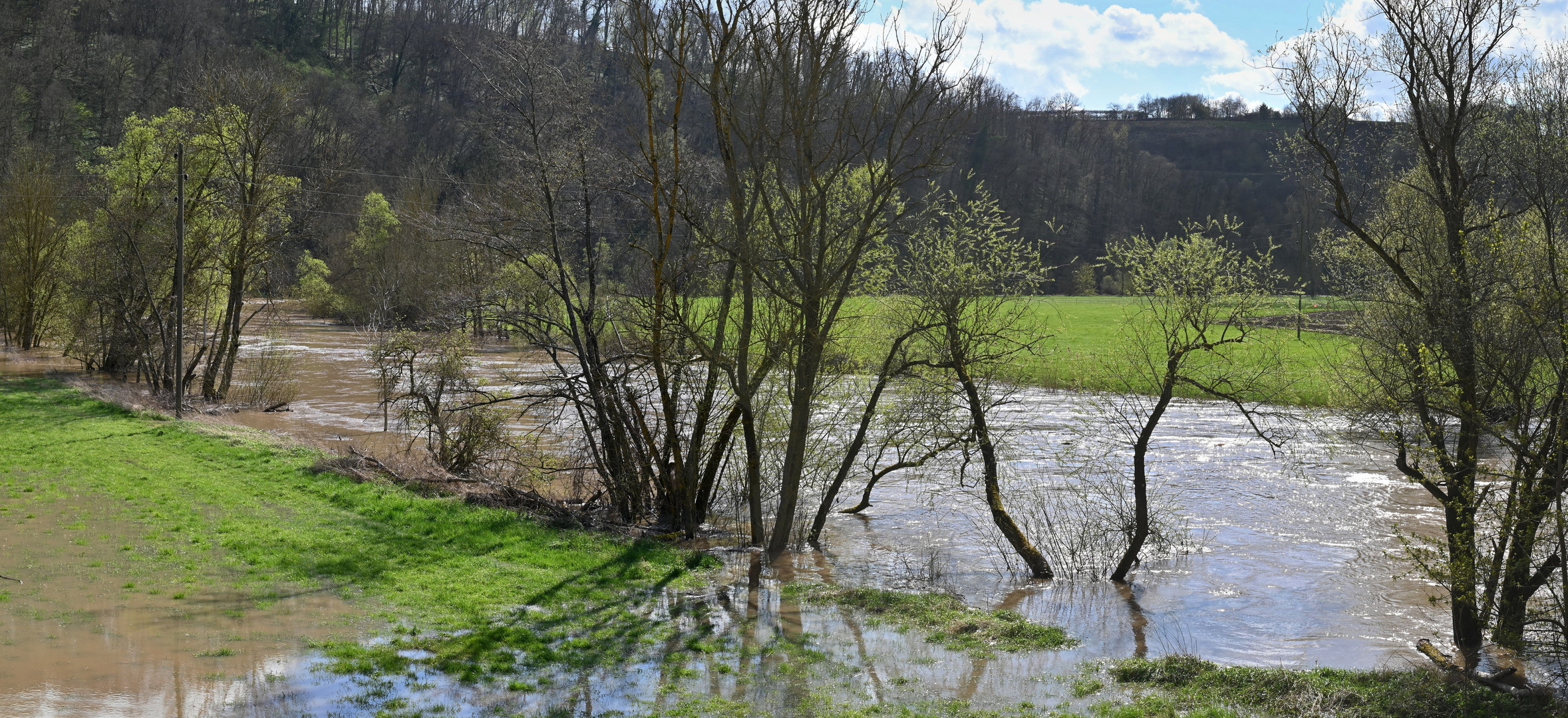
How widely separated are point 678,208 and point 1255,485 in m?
15.0

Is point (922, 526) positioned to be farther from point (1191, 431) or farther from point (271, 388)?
point (271, 388)

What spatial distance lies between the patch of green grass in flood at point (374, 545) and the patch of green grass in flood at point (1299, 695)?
196 inches

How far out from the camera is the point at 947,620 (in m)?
11.5

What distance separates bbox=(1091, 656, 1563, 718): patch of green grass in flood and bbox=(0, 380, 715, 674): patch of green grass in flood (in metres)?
4.99

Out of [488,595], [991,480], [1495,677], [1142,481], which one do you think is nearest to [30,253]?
[488,595]

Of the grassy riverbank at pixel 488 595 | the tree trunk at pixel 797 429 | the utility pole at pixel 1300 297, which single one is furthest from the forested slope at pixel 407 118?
the tree trunk at pixel 797 429

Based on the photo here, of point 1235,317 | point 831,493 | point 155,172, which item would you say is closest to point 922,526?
point 831,493

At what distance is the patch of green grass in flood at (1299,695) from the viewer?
8148 mm

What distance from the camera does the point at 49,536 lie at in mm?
12430

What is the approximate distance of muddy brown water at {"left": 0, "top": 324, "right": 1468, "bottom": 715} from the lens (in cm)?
820

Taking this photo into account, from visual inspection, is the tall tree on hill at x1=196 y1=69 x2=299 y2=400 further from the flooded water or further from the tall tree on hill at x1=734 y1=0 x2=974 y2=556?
the tall tree on hill at x1=734 y1=0 x2=974 y2=556

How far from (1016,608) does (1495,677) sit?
546cm

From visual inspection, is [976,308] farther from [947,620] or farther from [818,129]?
[947,620]

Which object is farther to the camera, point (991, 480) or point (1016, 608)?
point (991, 480)
